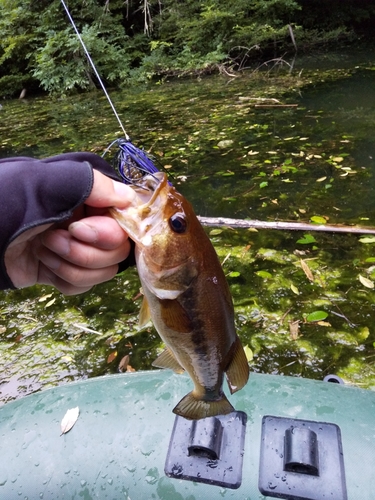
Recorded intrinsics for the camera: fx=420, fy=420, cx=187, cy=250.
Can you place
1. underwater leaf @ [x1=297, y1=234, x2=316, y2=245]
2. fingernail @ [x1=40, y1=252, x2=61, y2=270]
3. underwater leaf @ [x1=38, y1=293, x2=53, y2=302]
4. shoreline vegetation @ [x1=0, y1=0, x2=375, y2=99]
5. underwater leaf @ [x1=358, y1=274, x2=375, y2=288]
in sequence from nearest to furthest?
fingernail @ [x1=40, y1=252, x2=61, y2=270], underwater leaf @ [x1=358, y1=274, x2=375, y2=288], underwater leaf @ [x1=38, y1=293, x2=53, y2=302], underwater leaf @ [x1=297, y1=234, x2=316, y2=245], shoreline vegetation @ [x1=0, y1=0, x2=375, y2=99]

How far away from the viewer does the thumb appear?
1285mm

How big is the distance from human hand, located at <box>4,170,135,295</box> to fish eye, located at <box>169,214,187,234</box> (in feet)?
0.60

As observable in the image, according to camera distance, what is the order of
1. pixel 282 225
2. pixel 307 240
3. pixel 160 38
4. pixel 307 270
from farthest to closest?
pixel 160 38
pixel 282 225
pixel 307 240
pixel 307 270

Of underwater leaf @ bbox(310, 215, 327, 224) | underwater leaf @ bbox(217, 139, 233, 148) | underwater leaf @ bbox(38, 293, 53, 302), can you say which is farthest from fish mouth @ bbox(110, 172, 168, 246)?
underwater leaf @ bbox(217, 139, 233, 148)

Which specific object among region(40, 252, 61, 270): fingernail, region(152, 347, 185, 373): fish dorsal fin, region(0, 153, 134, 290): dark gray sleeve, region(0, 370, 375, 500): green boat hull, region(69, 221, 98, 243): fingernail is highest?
region(0, 153, 134, 290): dark gray sleeve

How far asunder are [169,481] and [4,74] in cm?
2003

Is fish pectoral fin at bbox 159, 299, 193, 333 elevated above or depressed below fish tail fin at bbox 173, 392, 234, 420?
above

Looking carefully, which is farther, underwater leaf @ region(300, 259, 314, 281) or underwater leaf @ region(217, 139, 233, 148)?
underwater leaf @ region(217, 139, 233, 148)

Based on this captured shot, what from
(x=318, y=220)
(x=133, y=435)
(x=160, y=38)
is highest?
(x=133, y=435)

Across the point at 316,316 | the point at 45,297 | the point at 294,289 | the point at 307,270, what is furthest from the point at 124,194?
the point at 45,297

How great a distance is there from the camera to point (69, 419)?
1.91m

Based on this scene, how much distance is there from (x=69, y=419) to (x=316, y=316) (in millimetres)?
1988

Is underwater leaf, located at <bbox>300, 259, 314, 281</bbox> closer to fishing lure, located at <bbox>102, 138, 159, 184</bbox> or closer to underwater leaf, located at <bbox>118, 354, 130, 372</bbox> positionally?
underwater leaf, located at <bbox>118, 354, 130, 372</bbox>

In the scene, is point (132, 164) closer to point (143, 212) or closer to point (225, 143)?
point (143, 212)
